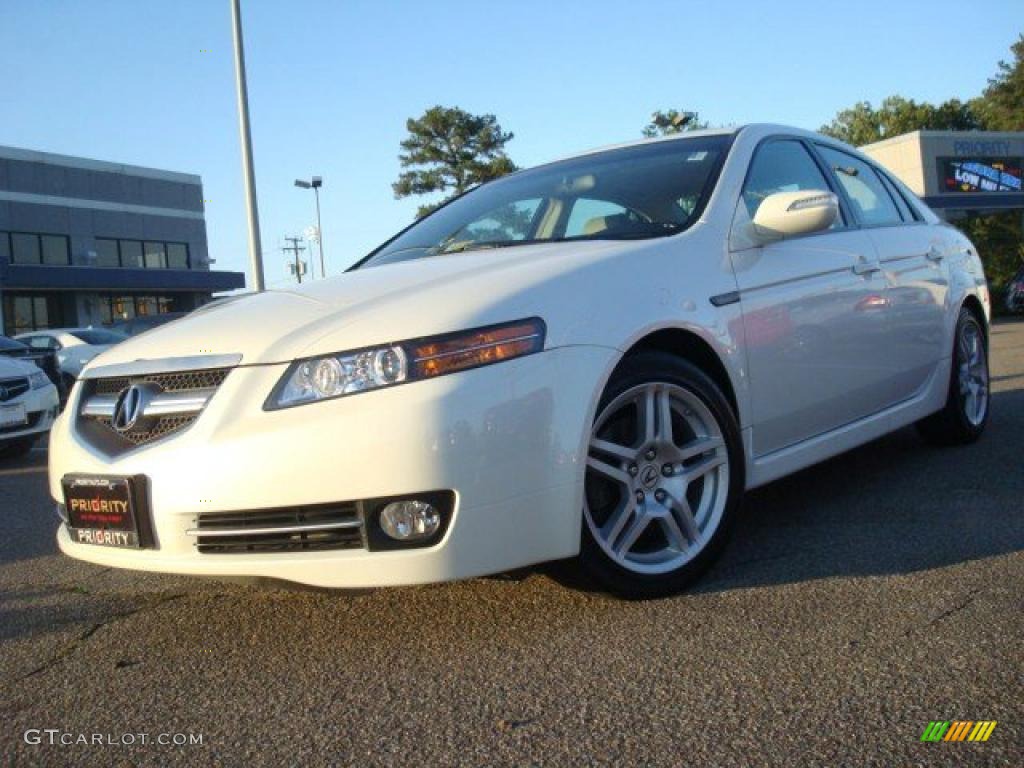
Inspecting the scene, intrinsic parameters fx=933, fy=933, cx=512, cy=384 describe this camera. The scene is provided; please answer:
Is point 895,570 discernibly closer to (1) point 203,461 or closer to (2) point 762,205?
(2) point 762,205

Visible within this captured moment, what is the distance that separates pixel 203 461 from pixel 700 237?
181 centimetres

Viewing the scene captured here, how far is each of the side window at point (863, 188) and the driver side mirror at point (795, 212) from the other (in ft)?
3.35

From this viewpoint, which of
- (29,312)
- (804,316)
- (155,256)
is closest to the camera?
(804,316)

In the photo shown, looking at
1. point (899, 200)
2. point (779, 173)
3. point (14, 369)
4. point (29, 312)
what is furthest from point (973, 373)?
point (29, 312)

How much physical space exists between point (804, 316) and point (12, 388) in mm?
6606

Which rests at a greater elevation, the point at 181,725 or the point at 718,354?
the point at 718,354

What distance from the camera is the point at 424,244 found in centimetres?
401

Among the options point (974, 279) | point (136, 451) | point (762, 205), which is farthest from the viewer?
point (974, 279)

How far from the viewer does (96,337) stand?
60.6 feet

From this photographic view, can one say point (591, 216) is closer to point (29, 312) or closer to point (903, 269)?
point (903, 269)

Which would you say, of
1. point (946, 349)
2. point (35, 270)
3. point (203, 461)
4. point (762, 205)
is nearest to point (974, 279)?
point (946, 349)

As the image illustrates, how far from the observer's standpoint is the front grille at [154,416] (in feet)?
8.66

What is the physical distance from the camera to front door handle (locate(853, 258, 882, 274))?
3904 mm

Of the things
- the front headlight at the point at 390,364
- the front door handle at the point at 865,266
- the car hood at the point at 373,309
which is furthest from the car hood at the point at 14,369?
the front door handle at the point at 865,266
